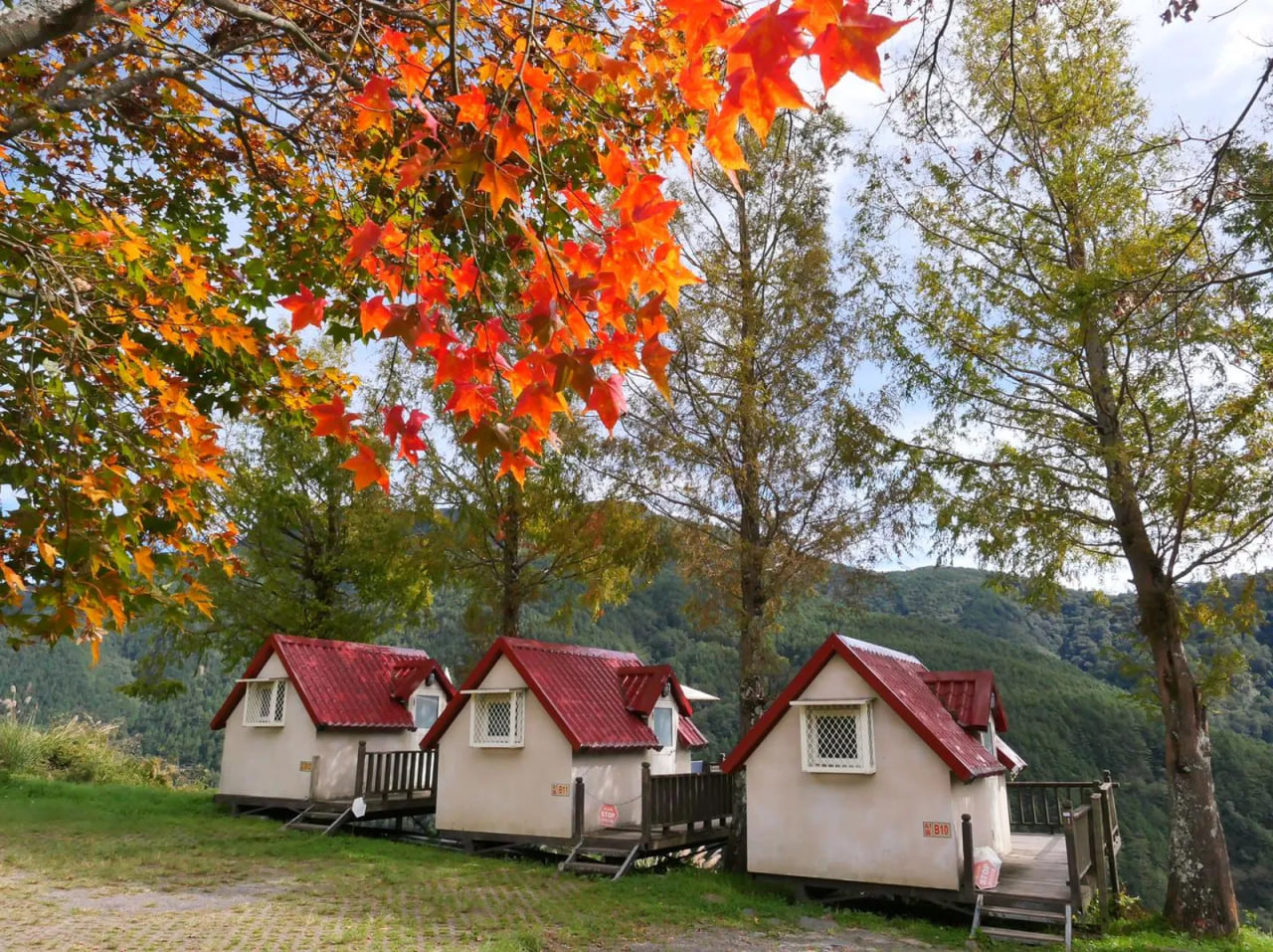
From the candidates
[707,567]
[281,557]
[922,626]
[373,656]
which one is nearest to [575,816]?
[707,567]

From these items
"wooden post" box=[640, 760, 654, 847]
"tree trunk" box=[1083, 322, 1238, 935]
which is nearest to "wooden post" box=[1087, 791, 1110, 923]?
"tree trunk" box=[1083, 322, 1238, 935]

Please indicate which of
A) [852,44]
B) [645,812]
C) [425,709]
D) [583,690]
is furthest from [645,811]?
[852,44]

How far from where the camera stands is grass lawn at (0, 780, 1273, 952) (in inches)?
305

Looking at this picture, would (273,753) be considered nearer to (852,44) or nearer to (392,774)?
(392,774)

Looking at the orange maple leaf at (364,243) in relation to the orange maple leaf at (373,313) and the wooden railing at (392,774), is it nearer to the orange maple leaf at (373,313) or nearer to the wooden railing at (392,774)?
the orange maple leaf at (373,313)

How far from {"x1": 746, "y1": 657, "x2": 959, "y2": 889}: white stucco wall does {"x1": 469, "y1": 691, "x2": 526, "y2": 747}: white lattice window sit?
164 inches

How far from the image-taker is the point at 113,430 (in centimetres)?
406

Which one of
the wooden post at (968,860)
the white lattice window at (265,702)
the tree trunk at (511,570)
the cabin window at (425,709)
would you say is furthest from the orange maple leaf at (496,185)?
the cabin window at (425,709)

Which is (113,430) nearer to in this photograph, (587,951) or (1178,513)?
(587,951)

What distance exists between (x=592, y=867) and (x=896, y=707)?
5.01m

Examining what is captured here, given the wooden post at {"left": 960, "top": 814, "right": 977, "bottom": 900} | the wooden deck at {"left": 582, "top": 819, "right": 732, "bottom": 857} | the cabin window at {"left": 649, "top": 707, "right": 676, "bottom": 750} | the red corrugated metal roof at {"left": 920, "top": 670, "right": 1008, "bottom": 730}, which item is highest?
the red corrugated metal roof at {"left": 920, "top": 670, "right": 1008, "bottom": 730}

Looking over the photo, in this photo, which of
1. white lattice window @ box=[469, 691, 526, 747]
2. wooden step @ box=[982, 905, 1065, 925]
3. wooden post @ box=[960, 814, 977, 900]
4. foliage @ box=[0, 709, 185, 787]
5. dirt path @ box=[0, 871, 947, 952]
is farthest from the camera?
foliage @ box=[0, 709, 185, 787]

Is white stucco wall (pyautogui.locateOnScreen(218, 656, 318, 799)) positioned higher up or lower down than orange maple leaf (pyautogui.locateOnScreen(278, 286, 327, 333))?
lower down

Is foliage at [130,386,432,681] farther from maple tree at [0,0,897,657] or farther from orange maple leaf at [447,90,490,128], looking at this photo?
orange maple leaf at [447,90,490,128]
